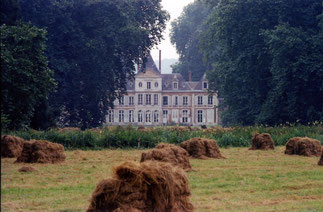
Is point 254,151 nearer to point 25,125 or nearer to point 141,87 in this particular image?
point 25,125

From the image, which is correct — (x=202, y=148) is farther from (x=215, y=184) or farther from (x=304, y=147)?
(x=215, y=184)

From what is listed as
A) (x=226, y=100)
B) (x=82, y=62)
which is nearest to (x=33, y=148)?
(x=82, y=62)

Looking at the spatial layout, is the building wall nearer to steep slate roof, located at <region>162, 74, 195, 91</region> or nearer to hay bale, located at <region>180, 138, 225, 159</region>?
steep slate roof, located at <region>162, 74, 195, 91</region>

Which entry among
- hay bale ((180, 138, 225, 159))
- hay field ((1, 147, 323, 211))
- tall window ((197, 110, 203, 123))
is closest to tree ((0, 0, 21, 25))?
hay field ((1, 147, 323, 211))

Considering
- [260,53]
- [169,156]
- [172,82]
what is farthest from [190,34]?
[169,156]

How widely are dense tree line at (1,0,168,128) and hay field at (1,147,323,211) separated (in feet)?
66.2

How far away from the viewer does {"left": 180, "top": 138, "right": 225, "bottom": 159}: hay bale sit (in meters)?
20.9

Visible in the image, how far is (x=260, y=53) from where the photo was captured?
1737 inches

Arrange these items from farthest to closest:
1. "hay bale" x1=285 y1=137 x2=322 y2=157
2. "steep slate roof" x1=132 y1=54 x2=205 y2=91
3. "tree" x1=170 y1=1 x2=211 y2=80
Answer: "steep slate roof" x1=132 y1=54 x2=205 y2=91
"tree" x1=170 y1=1 x2=211 y2=80
"hay bale" x1=285 y1=137 x2=322 y2=157

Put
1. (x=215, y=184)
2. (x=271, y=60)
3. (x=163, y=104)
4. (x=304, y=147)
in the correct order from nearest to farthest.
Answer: (x=215, y=184) < (x=304, y=147) < (x=271, y=60) < (x=163, y=104)

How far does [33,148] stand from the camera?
18.8 metres

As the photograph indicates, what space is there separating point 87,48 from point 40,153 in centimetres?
2407

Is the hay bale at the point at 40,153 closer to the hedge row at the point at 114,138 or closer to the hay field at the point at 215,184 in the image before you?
the hay field at the point at 215,184

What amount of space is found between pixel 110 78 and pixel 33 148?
26.6 m
